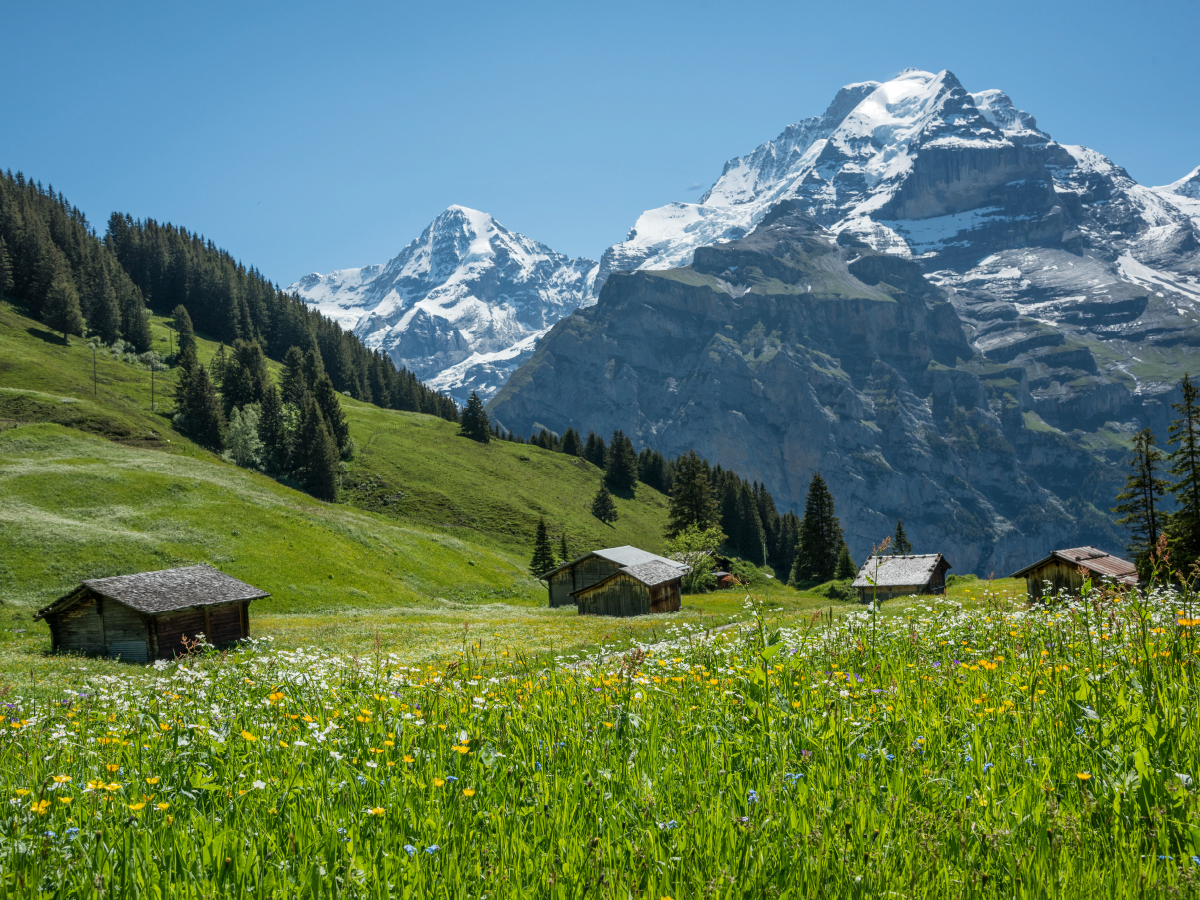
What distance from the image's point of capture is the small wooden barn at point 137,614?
114 feet

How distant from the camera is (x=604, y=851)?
134 inches

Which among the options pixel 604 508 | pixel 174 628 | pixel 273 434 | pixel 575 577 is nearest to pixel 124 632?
pixel 174 628

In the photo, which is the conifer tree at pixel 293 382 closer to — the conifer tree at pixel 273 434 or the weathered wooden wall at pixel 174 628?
the conifer tree at pixel 273 434

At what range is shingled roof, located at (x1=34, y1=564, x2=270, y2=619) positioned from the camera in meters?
34.3

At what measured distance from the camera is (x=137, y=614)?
35.4 meters

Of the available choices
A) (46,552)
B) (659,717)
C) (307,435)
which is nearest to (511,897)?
(659,717)

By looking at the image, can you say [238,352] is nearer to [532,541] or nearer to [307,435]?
[307,435]

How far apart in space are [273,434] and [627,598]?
3222 inches

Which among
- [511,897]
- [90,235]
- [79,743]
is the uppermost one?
[90,235]

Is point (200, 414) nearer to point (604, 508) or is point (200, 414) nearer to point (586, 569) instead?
point (604, 508)

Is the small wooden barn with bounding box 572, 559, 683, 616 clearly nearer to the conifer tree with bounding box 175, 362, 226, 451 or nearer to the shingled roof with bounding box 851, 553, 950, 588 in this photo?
the shingled roof with bounding box 851, 553, 950, 588

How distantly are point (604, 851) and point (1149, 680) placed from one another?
14.9 ft

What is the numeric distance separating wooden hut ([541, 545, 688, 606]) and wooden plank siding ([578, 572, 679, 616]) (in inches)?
218

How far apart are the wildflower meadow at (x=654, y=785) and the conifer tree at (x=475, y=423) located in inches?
6017
